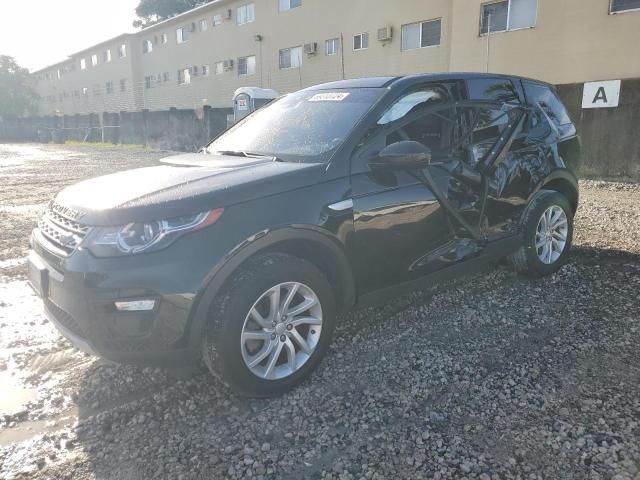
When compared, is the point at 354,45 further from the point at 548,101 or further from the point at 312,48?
the point at 548,101

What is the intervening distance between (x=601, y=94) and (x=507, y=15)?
19.1ft

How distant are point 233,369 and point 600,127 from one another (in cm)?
1017

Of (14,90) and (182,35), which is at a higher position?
(182,35)

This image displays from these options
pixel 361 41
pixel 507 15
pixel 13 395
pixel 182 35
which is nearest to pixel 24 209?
pixel 13 395

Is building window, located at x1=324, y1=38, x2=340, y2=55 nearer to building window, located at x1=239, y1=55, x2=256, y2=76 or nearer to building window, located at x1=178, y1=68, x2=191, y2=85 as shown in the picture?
building window, located at x1=239, y1=55, x2=256, y2=76

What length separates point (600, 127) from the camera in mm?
9914

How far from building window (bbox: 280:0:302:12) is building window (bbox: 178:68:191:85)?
1014 cm

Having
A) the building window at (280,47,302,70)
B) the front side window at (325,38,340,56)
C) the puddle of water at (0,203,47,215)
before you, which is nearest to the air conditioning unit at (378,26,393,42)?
the front side window at (325,38,340,56)

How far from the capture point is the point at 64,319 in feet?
8.62

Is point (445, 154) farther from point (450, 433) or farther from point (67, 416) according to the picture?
point (67, 416)

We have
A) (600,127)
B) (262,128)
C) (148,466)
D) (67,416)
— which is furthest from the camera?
(600,127)

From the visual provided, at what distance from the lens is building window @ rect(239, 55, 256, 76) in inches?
993

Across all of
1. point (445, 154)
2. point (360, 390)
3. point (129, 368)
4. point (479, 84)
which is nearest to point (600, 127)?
point (479, 84)

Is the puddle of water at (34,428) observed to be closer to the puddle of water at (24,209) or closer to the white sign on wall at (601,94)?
the puddle of water at (24,209)
